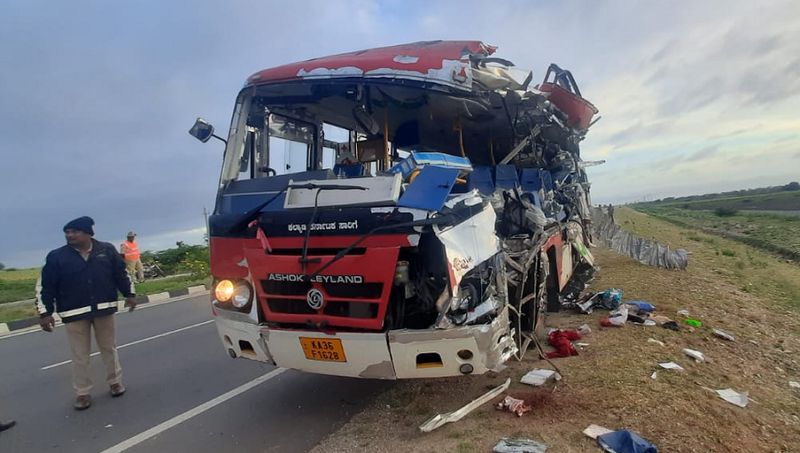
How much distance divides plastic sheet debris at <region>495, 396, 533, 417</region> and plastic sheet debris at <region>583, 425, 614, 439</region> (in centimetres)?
45

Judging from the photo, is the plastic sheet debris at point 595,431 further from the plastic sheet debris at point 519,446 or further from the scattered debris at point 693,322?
the scattered debris at point 693,322

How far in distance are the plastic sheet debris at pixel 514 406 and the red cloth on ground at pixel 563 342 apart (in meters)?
1.30

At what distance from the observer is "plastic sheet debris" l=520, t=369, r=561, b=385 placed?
163 inches

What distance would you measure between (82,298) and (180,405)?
1.45 meters

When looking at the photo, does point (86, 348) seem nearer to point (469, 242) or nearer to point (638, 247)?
point (469, 242)

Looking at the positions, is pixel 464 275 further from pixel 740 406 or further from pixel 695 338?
pixel 695 338

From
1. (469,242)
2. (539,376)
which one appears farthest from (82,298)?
(539,376)

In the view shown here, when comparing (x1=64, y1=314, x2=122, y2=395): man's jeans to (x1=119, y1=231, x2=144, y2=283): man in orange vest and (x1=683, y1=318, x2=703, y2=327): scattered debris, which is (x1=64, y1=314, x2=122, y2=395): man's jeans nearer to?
(x1=683, y1=318, x2=703, y2=327): scattered debris

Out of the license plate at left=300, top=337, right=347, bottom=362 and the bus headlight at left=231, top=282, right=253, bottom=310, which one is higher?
the bus headlight at left=231, top=282, right=253, bottom=310

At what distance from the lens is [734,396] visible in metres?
4.00

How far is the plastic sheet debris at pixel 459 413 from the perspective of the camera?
3.46 m

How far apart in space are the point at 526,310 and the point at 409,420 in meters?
1.57

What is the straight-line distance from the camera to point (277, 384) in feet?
15.7

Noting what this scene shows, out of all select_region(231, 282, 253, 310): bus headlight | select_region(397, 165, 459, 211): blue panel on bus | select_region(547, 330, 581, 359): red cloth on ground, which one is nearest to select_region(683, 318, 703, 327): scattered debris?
select_region(547, 330, 581, 359): red cloth on ground
